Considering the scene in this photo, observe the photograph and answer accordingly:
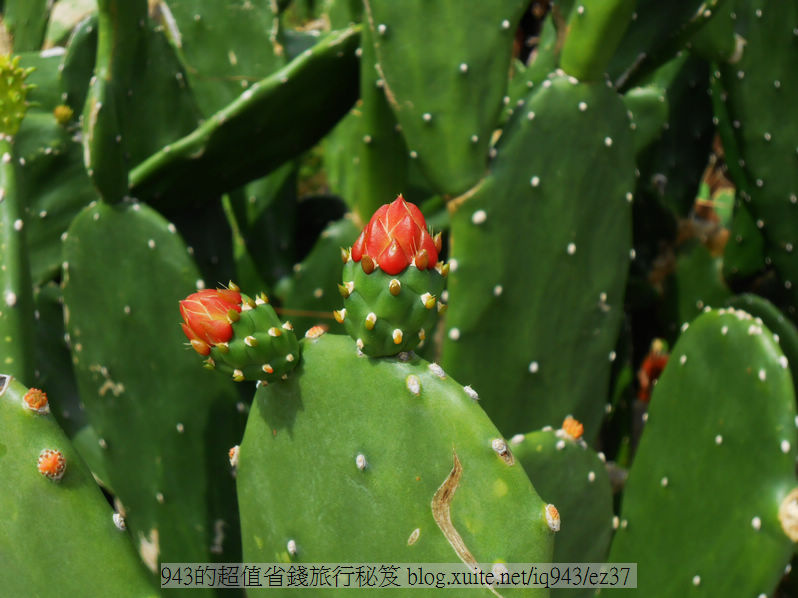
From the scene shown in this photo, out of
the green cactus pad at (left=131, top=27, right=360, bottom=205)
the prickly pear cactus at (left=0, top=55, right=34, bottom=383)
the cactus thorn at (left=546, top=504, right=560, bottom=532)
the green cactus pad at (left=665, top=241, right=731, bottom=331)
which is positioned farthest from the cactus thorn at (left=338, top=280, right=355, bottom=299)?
the green cactus pad at (left=665, top=241, right=731, bottom=331)

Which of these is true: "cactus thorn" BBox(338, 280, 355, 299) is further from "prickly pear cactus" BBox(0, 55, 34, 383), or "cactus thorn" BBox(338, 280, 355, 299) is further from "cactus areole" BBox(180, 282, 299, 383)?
"prickly pear cactus" BBox(0, 55, 34, 383)

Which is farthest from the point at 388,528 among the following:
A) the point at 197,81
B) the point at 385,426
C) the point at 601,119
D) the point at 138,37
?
the point at 197,81

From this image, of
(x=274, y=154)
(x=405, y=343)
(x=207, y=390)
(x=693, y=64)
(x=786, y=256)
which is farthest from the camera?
(x=693, y=64)

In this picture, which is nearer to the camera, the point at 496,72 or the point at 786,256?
the point at 496,72

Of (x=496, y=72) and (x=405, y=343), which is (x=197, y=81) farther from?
(x=405, y=343)

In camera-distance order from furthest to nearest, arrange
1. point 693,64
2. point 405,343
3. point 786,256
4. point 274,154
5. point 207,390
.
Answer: point 693,64
point 786,256
point 274,154
point 207,390
point 405,343

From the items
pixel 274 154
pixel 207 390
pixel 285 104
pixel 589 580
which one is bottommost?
pixel 589 580

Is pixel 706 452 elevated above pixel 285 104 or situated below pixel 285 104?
below

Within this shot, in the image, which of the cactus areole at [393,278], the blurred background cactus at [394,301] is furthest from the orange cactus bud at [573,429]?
the cactus areole at [393,278]

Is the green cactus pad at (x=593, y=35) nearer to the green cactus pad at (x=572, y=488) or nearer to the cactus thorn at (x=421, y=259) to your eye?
the green cactus pad at (x=572, y=488)
